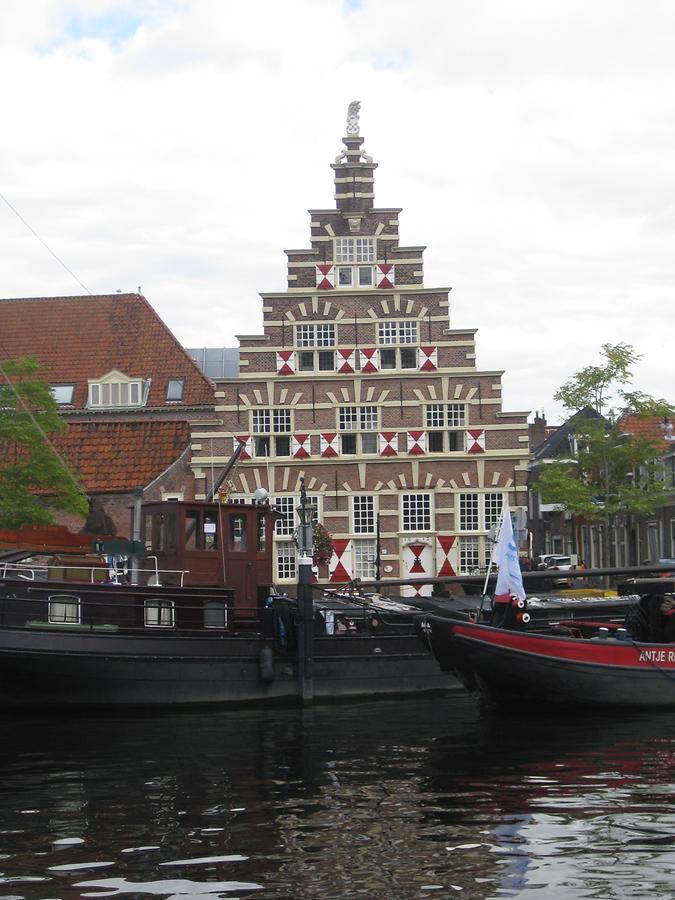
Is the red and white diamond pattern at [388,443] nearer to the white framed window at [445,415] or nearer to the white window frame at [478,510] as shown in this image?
the white framed window at [445,415]

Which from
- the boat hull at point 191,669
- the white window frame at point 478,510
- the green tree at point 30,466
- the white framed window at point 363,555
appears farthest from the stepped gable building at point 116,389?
the boat hull at point 191,669

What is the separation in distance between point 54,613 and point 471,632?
6730 millimetres

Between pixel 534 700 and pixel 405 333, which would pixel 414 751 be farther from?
pixel 405 333

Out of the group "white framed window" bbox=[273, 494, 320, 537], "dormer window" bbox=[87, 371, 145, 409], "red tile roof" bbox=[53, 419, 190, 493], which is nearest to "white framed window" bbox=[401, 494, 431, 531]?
"white framed window" bbox=[273, 494, 320, 537]

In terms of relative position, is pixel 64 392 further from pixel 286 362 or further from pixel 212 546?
pixel 212 546

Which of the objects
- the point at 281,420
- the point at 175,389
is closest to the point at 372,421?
the point at 281,420

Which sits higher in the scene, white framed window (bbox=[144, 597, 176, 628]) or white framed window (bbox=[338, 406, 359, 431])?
white framed window (bbox=[338, 406, 359, 431])

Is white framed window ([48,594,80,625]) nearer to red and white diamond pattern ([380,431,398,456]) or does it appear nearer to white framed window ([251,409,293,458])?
white framed window ([251,409,293,458])

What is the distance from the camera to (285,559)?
44.8m

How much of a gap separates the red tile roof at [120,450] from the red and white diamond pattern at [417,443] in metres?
7.45

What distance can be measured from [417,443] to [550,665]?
24.4 meters

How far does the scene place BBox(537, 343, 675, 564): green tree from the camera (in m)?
41.2

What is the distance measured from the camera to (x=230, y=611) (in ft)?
77.3

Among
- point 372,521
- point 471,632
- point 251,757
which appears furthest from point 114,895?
point 372,521
